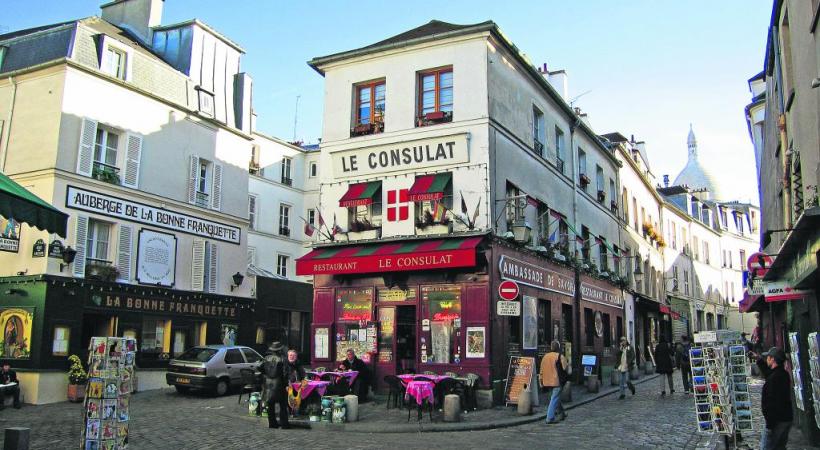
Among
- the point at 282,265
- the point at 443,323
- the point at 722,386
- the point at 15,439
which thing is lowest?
the point at 15,439

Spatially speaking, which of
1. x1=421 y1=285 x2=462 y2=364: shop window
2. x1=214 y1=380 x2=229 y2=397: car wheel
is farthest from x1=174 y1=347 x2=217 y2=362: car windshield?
x1=421 y1=285 x2=462 y2=364: shop window

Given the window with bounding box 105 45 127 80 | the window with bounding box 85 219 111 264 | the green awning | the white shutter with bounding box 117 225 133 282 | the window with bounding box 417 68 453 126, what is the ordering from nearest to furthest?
the green awning → the window with bounding box 417 68 453 126 → the window with bounding box 85 219 111 264 → the white shutter with bounding box 117 225 133 282 → the window with bounding box 105 45 127 80

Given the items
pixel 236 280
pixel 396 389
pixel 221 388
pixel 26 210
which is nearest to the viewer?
pixel 26 210

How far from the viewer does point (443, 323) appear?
54.2 feet

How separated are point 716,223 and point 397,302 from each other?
40485 mm

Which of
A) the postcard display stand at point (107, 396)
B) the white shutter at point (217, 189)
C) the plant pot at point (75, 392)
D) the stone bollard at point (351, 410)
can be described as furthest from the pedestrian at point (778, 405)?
the white shutter at point (217, 189)

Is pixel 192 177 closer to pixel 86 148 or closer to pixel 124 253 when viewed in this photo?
pixel 124 253

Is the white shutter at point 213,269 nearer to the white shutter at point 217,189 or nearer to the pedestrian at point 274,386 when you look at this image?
the white shutter at point 217,189

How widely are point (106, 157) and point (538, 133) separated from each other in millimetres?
13155

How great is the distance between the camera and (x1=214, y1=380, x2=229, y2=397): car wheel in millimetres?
18719

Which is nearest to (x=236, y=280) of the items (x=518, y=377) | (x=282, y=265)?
(x=282, y=265)

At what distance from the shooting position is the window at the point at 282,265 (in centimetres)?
3233

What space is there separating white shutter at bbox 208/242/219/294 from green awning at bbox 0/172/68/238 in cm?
1570

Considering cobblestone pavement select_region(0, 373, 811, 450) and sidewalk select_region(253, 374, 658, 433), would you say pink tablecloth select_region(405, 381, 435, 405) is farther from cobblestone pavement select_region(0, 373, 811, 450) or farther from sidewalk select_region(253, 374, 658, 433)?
cobblestone pavement select_region(0, 373, 811, 450)
